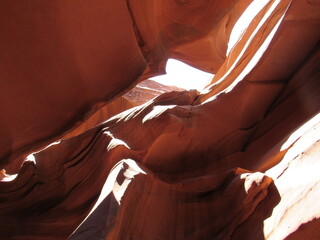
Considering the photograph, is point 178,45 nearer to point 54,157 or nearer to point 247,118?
point 247,118

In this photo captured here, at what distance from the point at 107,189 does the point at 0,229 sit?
1724 millimetres

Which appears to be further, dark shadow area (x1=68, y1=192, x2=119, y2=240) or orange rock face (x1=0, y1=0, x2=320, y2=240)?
orange rock face (x1=0, y1=0, x2=320, y2=240)

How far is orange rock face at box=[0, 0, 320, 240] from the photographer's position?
2480 millimetres

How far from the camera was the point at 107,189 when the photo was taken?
102 inches

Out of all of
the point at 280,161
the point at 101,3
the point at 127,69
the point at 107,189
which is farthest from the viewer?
the point at 127,69

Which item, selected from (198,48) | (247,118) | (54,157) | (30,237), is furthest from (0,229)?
(198,48)

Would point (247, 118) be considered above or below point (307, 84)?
below

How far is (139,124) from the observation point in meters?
3.70

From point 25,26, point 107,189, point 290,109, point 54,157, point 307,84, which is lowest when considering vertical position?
point 54,157

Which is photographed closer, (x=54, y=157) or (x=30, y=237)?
(x=30, y=237)

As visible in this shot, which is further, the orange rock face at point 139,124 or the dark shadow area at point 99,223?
the orange rock face at point 139,124

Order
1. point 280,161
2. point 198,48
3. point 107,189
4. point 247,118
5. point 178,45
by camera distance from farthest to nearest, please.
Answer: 1. point 198,48
2. point 178,45
3. point 247,118
4. point 107,189
5. point 280,161

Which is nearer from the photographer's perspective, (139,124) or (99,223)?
(99,223)

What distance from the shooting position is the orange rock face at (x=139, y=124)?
2.48m
